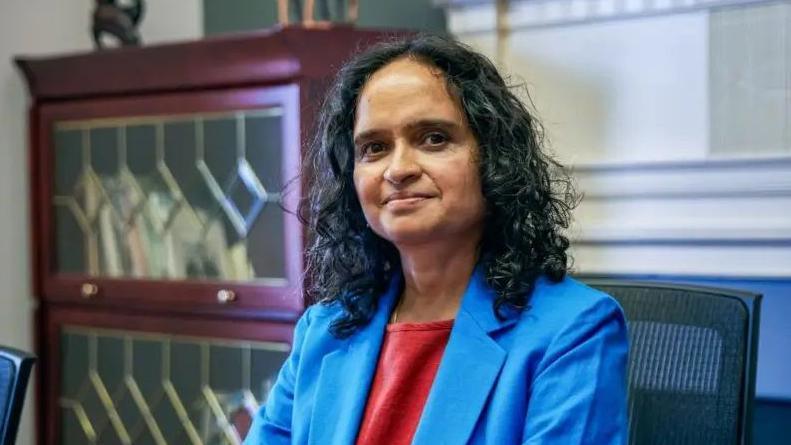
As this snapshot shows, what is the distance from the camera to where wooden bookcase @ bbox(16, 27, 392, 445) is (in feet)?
7.06

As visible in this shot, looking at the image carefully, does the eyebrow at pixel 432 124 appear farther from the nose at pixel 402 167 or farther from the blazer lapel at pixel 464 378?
the blazer lapel at pixel 464 378

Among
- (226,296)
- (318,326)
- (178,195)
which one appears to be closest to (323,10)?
(178,195)

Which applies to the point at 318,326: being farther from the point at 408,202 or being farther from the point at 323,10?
the point at 323,10

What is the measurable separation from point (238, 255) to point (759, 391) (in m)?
1.13

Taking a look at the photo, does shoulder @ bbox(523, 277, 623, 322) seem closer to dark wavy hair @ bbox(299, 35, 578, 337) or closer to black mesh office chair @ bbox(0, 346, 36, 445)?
dark wavy hair @ bbox(299, 35, 578, 337)

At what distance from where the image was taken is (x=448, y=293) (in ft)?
4.12

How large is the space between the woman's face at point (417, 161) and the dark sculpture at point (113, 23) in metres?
1.52

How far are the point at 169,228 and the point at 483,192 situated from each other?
1334 millimetres

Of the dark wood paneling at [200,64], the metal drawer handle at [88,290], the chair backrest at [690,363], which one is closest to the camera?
the chair backrest at [690,363]

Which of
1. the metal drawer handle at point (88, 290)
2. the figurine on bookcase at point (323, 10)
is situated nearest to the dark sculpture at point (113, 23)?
the figurine on bookcase at point (323, 10)

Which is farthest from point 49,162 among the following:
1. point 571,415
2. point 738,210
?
point 571,415

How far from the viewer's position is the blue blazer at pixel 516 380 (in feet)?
3.51

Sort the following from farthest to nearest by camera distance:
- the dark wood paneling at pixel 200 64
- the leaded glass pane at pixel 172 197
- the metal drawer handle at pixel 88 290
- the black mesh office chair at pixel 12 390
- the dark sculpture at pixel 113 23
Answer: the dark sculpture at pixel 113 23
the metal drawer handle at pixel 88 290
the leaded glass pane at pixel 172 197
the dark wood paneling at pixel 200 64
the black mesh office chair at pixel 12 390

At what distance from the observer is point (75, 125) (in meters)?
2.48
